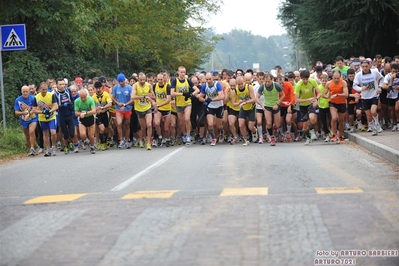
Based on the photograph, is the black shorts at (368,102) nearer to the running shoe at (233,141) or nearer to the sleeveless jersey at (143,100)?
the running shoe at (233,141)

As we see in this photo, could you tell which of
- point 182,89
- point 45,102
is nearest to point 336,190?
point 182,89

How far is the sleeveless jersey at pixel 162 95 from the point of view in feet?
72.5

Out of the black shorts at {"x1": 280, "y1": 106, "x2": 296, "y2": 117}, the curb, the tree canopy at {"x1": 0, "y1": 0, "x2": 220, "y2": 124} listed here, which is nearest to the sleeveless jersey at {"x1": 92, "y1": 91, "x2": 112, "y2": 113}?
the black shorts at {"x1": 280, "y1": 106, "x2": 296, "y2": 117}

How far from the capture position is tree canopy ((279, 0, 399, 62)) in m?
35.6

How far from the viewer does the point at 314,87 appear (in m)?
21.7

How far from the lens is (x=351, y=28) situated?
37156 mm

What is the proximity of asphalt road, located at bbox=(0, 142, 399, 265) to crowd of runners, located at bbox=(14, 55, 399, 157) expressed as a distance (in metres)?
5.06

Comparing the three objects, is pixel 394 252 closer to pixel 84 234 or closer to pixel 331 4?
pixel 84 234

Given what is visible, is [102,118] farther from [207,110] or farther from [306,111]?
[306,111]

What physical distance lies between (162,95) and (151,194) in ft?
36.5

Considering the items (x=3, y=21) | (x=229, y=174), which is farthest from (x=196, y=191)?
(x=3, y=21)

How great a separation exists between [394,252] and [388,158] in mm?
9310

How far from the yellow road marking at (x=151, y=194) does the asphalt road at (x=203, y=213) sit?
0.02 meters

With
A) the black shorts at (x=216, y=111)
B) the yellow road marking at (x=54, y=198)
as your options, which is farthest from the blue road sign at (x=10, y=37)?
the yellow road marking at (x=54, y=198)
